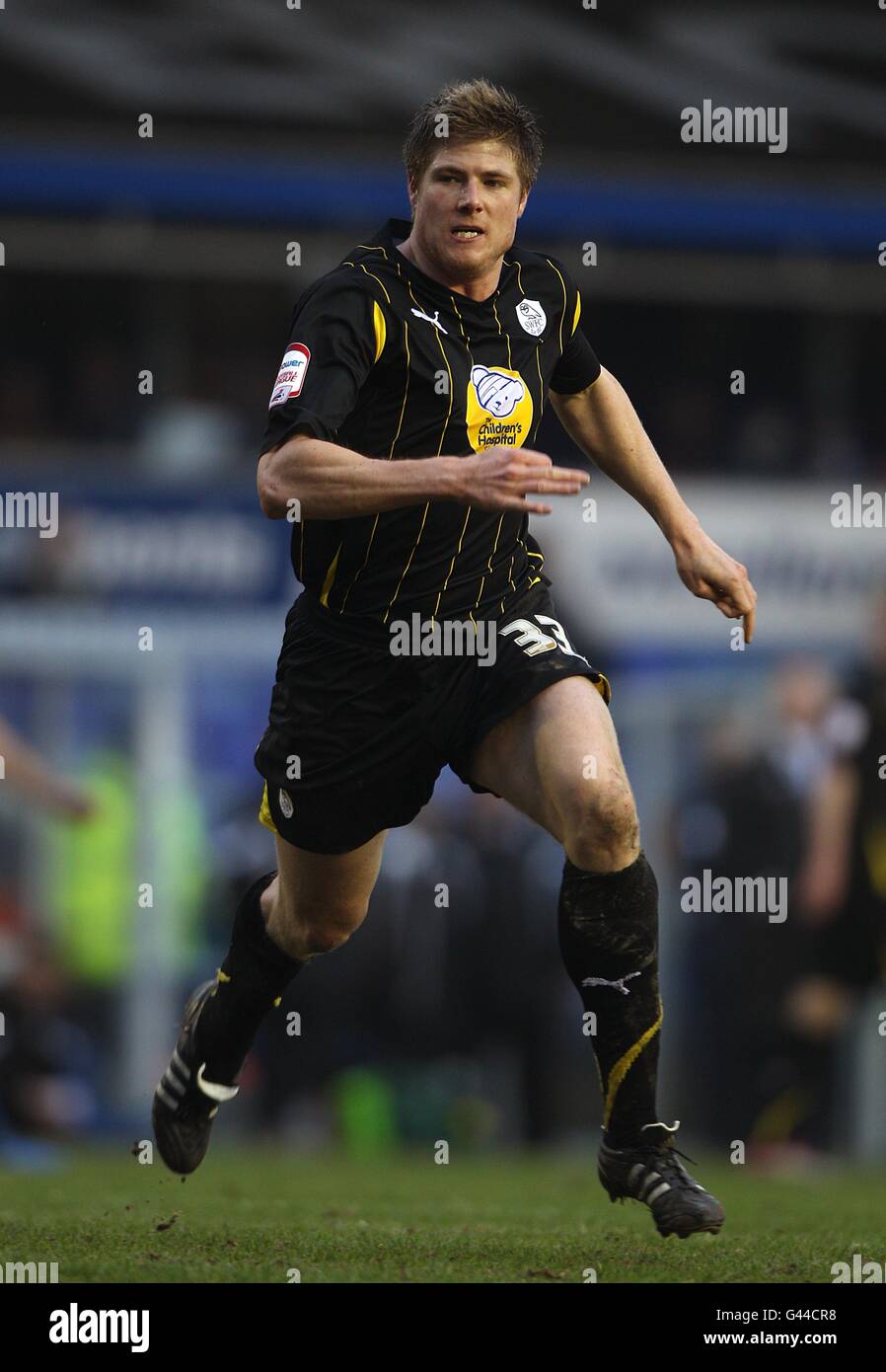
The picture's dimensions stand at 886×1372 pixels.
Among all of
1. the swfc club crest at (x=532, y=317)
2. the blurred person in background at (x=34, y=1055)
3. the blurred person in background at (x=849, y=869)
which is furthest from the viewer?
the blurred person in background at (x=34, y=1055)

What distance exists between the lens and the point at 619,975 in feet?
18.1

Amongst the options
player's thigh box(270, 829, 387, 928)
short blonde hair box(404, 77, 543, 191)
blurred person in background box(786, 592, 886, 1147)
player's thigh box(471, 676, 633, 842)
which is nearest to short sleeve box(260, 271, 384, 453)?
short blonde hair box(404, 77, 543, 191)

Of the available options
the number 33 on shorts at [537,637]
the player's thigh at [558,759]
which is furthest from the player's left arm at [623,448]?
the player's thigh at [558,759]

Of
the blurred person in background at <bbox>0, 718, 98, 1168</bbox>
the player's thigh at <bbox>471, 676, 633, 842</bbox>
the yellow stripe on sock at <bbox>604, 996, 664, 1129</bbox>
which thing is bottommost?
A: the blurred person in background at <bbox>0, 718, 98, 1168</bbox>

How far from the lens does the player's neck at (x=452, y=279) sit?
5.71 m

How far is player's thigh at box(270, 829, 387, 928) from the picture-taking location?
236 inches

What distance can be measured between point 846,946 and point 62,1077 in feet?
15.8

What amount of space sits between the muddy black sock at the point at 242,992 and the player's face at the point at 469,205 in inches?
79.3

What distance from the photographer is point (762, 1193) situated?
27.8 ft

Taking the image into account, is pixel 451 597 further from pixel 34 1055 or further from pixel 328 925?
pixel 34 1055

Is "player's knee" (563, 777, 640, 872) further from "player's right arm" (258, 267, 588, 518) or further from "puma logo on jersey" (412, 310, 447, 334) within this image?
"puma logo on jersey" (412, 310, 447, 334)

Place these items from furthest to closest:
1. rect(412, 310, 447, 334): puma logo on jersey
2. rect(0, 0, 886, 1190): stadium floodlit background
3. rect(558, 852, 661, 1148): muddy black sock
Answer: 1. rect(0, 0, 886, 1190): stadium floodlit background
2. rect(412, 310, 447, 334): puma logo on jersey
3. rect(558, 852, 661, 1148): muddy black sock

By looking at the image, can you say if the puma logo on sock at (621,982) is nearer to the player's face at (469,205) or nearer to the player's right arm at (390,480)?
the player's right arm at (390,480)

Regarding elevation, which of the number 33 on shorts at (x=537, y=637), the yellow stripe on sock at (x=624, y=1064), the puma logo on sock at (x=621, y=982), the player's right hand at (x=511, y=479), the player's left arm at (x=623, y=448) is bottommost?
the yellow stripe on sock at (x=624, y=1064)
